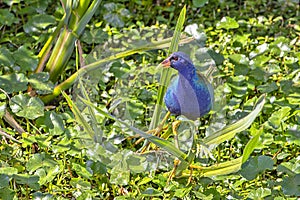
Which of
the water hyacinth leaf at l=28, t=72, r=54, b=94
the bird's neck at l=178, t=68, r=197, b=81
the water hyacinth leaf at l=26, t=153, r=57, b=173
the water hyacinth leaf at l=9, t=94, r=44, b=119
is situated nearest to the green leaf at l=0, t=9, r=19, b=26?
the water hyacinth leaf at l=28, t=72, r=54, b=94

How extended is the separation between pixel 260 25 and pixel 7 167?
1.16 meters

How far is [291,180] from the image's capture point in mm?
1742

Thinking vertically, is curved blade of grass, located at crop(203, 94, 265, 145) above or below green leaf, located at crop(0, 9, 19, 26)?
below

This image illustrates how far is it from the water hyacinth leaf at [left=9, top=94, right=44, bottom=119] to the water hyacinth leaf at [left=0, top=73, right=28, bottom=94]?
8 cm

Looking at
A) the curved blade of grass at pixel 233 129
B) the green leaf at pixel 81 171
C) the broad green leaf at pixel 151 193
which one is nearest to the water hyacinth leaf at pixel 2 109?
the green leaf at pixel 81 171

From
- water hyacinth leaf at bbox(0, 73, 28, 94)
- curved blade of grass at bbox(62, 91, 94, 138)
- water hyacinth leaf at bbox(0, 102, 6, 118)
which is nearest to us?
curved blade of grass at bbox(62, 91, 94, 138)

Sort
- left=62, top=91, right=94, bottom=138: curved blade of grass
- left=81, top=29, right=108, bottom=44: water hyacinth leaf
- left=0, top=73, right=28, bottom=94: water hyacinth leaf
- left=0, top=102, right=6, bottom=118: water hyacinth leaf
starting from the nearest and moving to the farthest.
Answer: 1. left=62, top=91, right=94, bottom=138: curved blade of grass
2. left=0, top=102, right=6, bottom=118: water hyacinth leaf
3. left=0, top=73, right=28, bottom=94: water hyacinth leaf
4. left=81, top=29, right=108, bottom=44: water hyacinth leaf

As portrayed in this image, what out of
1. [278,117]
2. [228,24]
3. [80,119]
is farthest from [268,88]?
[80,119]

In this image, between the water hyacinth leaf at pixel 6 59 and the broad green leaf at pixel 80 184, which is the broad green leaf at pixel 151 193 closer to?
the broad green leaf at pixel 80 184

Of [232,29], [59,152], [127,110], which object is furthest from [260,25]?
[59,152]

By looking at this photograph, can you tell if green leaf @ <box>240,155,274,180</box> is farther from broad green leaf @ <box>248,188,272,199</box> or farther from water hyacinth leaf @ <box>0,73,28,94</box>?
water hyacinth leaf @ <box>0,73,28,94</box>

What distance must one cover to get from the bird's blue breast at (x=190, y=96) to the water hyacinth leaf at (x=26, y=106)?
0.41 metres

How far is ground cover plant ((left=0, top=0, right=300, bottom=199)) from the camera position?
5.65 ft

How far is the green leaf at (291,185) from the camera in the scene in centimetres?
172
